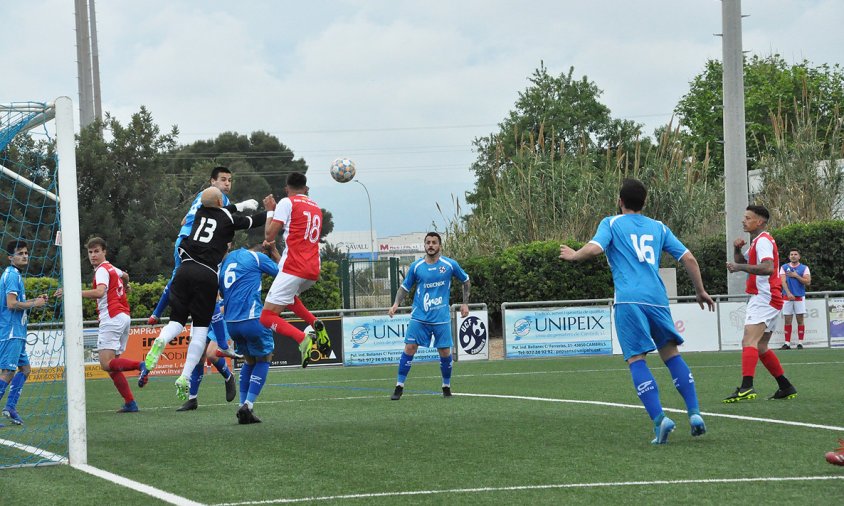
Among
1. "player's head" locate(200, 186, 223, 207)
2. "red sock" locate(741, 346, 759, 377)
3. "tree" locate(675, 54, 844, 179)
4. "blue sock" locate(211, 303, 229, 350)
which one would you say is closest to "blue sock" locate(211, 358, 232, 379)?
"blue sock" locate(211, 303, 229, 350)

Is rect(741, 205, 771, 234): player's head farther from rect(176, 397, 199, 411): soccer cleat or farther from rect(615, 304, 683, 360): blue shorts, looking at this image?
rect(176, 397, 199, 411): soccer cleat

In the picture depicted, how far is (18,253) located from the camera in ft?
39.2

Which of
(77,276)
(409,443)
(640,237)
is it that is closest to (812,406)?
(640,237)

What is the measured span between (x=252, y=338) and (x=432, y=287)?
3647 millimetres

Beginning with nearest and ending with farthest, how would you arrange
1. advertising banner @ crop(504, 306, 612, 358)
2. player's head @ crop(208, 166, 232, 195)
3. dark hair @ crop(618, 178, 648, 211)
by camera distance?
dark hair @ crop(618, 178, 648, 211)
player's head @ crop(208, 166, 232, 195)
advertising banner @ crop(504, 306, 612, 358)

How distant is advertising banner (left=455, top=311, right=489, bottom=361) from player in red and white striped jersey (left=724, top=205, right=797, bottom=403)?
1171 cm

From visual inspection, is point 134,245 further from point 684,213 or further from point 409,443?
point 409,443

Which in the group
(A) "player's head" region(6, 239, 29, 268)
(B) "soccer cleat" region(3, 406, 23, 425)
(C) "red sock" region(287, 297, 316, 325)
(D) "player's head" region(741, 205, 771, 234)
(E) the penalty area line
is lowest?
(B) "soccer cleat" region(3, 406, 23, 425)

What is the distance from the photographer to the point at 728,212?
24359mm

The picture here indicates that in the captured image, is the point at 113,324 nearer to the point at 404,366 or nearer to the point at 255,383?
the point at 255,383

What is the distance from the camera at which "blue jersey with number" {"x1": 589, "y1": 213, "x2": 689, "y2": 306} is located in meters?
8.20

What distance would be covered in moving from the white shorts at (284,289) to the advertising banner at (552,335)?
43.9ft

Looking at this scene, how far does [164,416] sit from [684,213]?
21.2m

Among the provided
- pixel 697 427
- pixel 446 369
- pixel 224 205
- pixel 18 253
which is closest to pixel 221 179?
pixel 224 205
